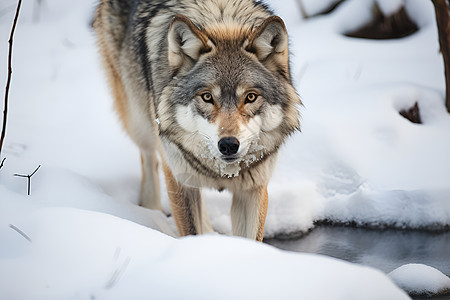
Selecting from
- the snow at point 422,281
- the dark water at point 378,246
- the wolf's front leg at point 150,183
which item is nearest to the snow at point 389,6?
the dark water at point 378,246

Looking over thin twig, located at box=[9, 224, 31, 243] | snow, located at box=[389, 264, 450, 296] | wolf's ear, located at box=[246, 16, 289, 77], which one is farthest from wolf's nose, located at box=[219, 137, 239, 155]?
snow, located at box=[389, 264, 450, 296]

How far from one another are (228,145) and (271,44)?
761 mm

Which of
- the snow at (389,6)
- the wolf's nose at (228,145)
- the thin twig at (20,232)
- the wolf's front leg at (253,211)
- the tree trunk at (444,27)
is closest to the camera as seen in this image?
the thin twig at (20,232)

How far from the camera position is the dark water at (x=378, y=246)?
3705 millimetres

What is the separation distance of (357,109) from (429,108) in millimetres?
732

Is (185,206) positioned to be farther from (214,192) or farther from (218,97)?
(214,192)

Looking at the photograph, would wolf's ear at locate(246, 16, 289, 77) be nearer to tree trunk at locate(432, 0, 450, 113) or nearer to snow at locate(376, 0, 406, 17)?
tree trunk at locate(432, 0, 450, 113)

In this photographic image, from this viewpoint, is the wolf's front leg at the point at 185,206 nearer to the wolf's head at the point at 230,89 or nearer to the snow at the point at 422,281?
the wolf's head at the point at 230,89

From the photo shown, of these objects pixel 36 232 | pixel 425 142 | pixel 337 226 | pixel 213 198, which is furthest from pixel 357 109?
pixel 36 232

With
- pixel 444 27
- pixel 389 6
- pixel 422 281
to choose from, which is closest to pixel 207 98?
pixel 422 281

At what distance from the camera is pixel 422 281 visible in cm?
316

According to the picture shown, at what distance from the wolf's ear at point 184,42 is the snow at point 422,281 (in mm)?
1838

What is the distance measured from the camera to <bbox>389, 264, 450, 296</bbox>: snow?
314 cm

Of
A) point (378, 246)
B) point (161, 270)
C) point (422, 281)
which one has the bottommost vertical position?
point (378, 246)
